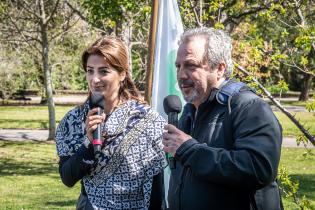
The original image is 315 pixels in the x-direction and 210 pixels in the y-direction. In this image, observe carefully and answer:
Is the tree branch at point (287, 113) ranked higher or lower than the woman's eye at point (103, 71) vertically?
lower

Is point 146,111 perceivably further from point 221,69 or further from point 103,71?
point 221,69

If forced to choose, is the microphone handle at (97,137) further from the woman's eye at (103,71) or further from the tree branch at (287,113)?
the tree branch at (287,113)

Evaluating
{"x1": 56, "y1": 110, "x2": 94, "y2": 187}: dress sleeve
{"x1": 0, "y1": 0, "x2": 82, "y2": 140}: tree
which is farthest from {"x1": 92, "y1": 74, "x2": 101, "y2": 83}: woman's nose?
{"x1": 0, "y1": 0, "x2": 82, "y2": 140}: tree

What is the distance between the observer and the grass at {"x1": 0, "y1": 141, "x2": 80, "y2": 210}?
10391mm

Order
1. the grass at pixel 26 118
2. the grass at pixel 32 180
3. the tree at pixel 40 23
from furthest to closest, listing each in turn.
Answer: the grass at pixel 26 118 < the tree at pixel 40 23 < the grass at pixel 32 180

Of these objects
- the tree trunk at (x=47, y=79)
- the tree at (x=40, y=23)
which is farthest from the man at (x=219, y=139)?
the tree trunk at (x=47, y=79)

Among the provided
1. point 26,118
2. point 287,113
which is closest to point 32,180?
point 287,113

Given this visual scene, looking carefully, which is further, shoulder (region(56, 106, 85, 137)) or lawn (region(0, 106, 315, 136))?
lawn (region(0, 106, 315, 136))

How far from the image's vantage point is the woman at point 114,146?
3.67m

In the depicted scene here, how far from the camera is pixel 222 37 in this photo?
10.1 ft

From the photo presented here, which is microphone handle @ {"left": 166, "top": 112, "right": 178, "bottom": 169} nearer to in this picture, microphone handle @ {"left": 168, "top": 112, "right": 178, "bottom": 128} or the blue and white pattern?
microphone handle @ {"left": 168, "top": 112, "right": 178, "bottom": 128}

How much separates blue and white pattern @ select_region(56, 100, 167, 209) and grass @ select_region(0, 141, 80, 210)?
20.6 ft

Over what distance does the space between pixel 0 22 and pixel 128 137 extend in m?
17.9

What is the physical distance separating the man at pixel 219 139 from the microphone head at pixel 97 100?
1.90ft
